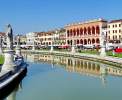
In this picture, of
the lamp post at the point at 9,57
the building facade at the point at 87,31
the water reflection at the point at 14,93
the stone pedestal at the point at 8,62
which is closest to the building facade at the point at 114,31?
the building facade at the point at 87,31

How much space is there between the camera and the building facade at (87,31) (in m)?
117

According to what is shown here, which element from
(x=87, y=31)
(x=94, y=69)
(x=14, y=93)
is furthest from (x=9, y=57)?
(x=87, y=31)

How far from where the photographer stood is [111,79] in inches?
1239

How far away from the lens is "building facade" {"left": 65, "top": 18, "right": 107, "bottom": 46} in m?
117

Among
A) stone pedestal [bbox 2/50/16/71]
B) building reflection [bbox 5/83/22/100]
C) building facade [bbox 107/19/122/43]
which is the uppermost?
building facade [bbox 107/19/122/43]

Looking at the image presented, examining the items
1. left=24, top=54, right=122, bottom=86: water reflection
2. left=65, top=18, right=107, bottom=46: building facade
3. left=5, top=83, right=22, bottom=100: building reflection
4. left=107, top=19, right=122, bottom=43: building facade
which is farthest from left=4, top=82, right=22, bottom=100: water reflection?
left=65, top=18, right=107, bottom=46: building facade

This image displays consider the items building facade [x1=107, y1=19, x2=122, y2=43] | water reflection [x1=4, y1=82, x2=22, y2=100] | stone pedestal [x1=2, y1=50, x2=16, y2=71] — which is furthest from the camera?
building facade [x1=107, y1=19, x2=122, y2=43]

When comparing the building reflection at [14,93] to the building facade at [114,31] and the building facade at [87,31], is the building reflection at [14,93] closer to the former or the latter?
the building facade at [114,31]

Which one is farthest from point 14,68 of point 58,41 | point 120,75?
point 58,41

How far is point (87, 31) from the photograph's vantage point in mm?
122062

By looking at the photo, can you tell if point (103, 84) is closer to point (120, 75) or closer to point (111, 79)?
point (111, 79)

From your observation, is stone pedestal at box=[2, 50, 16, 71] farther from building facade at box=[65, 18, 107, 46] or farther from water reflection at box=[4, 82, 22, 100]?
building facade at box=[65, 18, 107, 46]

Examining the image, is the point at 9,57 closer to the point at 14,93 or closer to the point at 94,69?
the point at 14,93

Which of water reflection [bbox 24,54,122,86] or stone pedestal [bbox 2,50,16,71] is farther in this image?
water reflection [bbox 24,54,122,86]
